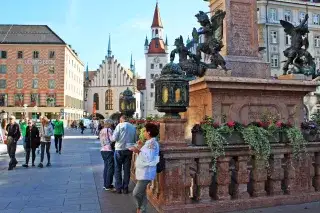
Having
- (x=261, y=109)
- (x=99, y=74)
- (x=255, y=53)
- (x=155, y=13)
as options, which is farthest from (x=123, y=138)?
(x=155, y=13)

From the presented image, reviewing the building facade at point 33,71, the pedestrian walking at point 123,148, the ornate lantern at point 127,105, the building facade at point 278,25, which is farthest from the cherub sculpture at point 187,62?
the building facade at point 33,71

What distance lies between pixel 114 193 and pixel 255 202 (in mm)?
3023

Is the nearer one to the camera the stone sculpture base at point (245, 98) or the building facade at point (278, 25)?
the stone sculpture base at point (245, 98)

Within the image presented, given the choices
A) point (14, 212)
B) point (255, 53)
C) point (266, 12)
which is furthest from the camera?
point (266, 12)

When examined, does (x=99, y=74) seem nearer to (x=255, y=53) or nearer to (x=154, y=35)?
(x=154, y=35)

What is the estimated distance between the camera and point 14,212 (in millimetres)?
6211

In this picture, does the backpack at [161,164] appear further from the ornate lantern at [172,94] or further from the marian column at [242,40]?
the marian column at [242,40]

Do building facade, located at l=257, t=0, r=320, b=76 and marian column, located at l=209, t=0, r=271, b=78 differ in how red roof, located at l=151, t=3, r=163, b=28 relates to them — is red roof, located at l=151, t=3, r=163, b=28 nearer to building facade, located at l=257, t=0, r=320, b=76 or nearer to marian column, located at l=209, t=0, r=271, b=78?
building facade, located at l=257, t=0, r=320, b=76

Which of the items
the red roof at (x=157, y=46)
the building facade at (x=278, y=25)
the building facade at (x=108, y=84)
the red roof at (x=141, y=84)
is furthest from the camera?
the red roof at (x=141, y=84)

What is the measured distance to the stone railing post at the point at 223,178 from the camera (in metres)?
5.91

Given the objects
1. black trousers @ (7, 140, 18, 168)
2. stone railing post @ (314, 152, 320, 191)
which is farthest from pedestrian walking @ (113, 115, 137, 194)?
black trousers @ (7, 140, 18, 168)

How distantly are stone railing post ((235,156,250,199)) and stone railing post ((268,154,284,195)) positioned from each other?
52 cm

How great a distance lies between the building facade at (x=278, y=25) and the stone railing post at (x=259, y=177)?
4357 centimetres

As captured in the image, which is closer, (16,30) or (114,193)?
(114,193)
